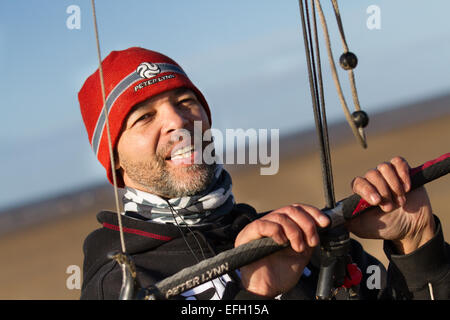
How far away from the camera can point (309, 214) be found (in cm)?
232

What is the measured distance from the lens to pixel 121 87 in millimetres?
3467

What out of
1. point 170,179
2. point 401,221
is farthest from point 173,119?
point 401,221

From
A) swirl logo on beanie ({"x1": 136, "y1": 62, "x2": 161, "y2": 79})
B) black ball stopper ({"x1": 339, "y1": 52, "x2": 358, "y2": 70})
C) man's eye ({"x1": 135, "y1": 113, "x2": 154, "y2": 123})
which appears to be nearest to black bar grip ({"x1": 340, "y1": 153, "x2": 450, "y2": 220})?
black ball stopper ({"x1": 339, "y1": 52, "x2": 358, "y2": 70})

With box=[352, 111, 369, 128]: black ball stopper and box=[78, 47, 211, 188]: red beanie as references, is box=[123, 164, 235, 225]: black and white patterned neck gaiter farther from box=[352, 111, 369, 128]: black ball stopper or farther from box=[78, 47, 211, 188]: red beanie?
box=[352, 111, 369, 128]: black ball stopper

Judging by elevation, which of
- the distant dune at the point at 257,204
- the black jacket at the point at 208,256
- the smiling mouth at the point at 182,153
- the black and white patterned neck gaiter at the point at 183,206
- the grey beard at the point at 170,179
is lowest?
the distant dune at the point at 257,204

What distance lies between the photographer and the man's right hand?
2273 mm

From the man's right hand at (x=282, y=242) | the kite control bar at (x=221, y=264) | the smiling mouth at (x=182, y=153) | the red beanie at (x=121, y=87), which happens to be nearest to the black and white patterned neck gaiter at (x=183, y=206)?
Result: the smiling mouth at (x=182, y=153)

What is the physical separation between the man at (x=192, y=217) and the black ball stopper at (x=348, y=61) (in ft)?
1.56

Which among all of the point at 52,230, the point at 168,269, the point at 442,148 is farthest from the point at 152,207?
the point at 52,230

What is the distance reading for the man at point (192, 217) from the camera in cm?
246

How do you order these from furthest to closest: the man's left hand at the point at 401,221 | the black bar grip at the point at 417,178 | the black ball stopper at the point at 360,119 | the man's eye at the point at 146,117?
the man's eye at the point at 146,117 < the man's left hand at the point at 401,221 < the black bar grip at the point at 417,178 < the black ball stopper at the point at 360,119

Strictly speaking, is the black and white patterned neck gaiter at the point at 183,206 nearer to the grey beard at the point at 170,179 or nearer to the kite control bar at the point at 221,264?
the grey beard at the point at 170,179
